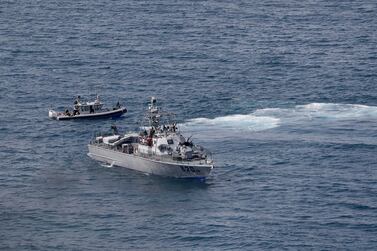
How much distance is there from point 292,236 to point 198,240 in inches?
552

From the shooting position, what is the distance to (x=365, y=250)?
631 feet

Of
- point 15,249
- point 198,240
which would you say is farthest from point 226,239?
point 15,249

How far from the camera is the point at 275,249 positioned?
19288cm

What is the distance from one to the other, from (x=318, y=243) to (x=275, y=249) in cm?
670

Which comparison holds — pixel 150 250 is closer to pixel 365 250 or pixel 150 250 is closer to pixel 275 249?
pixel 275 249

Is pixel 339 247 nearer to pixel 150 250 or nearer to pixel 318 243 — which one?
pixel 318 243

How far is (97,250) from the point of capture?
194500mm

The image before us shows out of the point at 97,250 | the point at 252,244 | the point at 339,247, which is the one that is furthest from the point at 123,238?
the point at 339,247

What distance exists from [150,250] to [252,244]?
1507cm

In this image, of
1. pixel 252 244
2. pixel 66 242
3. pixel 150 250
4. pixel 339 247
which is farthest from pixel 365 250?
pixel 66 242

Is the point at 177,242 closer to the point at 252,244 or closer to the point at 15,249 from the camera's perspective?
the point at 252,244

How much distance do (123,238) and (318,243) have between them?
95.8ft

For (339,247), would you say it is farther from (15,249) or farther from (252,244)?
(15,249)

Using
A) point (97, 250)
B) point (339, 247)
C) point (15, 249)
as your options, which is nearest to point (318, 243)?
point (339, 247)
